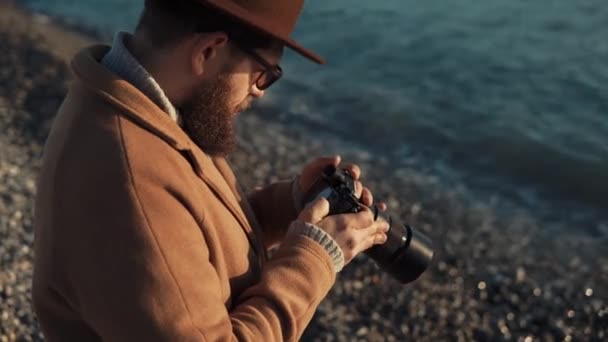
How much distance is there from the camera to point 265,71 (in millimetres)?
2453

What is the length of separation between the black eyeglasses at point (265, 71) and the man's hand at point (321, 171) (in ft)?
1.67

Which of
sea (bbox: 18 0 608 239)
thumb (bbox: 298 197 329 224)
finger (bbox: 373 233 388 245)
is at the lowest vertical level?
sea (bbox: 18 0 608 239)

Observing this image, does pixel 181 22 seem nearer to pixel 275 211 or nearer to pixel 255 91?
pixel 255 91

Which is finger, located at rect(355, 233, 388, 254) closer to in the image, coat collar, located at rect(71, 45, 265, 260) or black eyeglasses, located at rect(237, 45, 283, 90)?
coat collar, located at rect(71, 45, 265, 260)

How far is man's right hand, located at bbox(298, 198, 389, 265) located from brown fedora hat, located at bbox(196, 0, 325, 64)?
48 cm

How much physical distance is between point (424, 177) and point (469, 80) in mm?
Result: 3108

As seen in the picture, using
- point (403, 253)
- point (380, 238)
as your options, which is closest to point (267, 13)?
point (380, 238)

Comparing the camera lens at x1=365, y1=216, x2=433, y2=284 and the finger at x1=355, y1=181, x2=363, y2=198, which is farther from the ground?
the finger at x1=355, y1=181, x2=363, y2=198

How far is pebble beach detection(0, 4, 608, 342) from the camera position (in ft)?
19.3

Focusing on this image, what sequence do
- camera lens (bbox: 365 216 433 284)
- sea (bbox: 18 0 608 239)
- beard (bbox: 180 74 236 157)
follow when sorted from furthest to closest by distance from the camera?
sea (bbox: 18 0 608 239) < camera lens (bbox: 365 216 433 284) < beard (bbox: 180 74 236 157)

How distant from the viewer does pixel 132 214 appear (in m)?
2.05

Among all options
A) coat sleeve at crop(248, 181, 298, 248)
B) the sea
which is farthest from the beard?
the sea

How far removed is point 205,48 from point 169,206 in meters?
0.46

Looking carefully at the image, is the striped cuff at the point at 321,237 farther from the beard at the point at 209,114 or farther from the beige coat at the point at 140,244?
the beard at the point at 209,114
